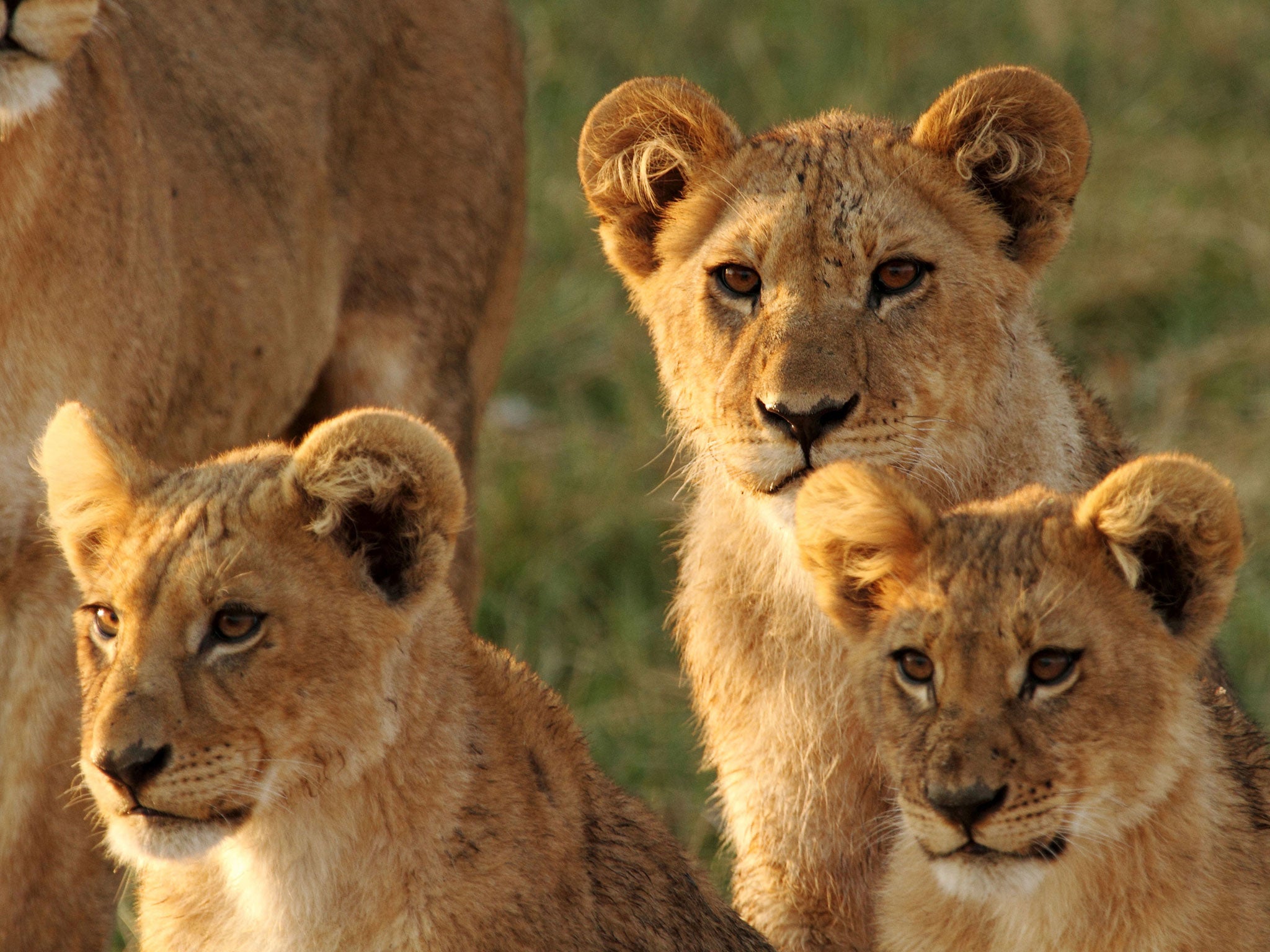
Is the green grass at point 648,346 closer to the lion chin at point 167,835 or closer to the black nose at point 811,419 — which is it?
the black nose at point 811,419

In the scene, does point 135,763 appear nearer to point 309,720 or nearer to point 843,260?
point 309,720

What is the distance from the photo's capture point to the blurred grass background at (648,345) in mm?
5781

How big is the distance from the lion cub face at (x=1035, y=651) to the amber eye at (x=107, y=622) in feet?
3.40

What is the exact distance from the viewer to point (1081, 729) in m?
2.83

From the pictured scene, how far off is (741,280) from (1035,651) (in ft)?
3.42

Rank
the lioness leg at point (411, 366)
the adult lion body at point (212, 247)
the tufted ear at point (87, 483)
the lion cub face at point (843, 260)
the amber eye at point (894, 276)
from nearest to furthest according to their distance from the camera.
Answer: the tufted ear at point (87, 483) < the lion cub face at point (843, 260) < the amber eye at point (894, 276) < the adult lion body at point (212, 247) < the lioness leg at point (411, 366)

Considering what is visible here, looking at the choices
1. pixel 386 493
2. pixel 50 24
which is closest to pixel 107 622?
pixel 386 493

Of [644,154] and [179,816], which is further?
[644,154]

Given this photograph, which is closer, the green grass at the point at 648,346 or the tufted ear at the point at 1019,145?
the tufted ear at the point at 1019,145

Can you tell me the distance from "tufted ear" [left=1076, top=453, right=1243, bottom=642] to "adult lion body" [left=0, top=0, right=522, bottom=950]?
6.01 ft

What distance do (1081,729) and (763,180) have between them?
1277mm

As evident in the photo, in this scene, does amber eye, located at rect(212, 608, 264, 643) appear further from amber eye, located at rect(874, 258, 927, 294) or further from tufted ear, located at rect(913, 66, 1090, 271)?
tufted ear, located at rect(913, 66, 1090, 271)

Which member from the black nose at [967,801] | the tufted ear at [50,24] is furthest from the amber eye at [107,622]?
the black nose at [967,801]

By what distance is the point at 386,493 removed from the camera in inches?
118
